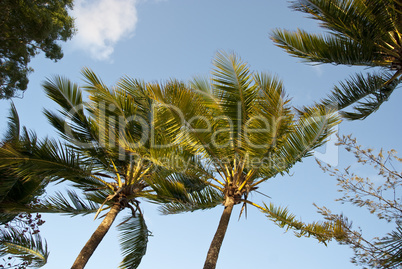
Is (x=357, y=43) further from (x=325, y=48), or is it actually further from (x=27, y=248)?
(x=27, y=248)

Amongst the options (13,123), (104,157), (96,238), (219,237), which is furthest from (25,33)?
(219,237)

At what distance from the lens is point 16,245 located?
22.3 ft

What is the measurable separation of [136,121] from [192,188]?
165cm

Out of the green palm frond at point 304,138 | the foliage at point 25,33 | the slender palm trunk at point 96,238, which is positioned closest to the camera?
the green palm frond at point 304,138

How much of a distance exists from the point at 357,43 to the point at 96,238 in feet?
17.9

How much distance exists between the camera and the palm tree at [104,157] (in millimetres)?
5648

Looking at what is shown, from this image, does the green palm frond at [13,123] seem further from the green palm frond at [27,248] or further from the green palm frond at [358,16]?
the green palm frond at [358,16]

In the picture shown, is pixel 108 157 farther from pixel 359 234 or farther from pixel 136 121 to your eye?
pixel 359 234

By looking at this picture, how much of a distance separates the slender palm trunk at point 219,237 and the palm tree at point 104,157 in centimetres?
76

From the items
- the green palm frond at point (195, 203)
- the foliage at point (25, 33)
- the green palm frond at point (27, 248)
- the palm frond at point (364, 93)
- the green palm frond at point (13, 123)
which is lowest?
the green palm frond at point (27, 248)

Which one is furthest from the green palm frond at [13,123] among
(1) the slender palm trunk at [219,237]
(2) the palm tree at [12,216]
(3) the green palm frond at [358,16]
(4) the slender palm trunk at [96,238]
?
(3) the green palm frond at [358,16]

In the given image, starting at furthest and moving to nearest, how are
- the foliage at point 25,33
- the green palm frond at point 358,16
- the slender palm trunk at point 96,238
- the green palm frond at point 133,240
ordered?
the foliage at point 25,33
the green palm frond at point 133,240
the slender palm trunk at point 96,238
the green palm frond at point 358,16

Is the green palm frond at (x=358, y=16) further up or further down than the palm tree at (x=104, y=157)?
further up

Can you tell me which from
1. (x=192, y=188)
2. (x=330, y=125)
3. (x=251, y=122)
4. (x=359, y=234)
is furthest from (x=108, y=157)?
(x=359, y=234)
